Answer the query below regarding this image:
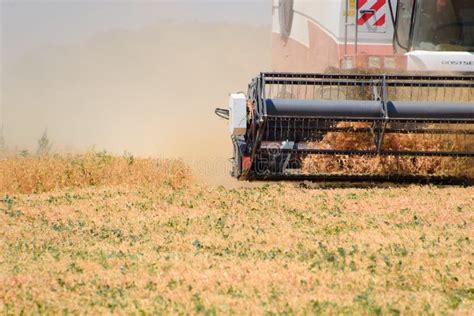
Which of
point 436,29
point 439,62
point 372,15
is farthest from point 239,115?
point 436,29

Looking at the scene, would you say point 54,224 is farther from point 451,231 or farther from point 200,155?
point 200,155

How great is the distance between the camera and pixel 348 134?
31.1 ft

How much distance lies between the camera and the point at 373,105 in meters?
9.13

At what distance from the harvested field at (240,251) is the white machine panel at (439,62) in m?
1.59

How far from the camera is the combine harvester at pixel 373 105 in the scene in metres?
9.16

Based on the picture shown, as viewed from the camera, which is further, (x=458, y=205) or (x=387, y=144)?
(x=387, y=144)

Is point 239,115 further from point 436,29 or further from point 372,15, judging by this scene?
point 436,29

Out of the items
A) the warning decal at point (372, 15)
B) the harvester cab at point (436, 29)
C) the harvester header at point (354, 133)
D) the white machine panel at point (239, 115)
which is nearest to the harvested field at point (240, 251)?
the harvester header at point (354, 133)

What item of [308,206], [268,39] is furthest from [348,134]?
[268,39]

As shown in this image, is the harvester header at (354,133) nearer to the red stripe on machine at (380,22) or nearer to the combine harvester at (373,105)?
the combine harvester at (373,105)

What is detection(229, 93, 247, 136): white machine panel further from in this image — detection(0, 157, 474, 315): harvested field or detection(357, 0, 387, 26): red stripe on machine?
detection(357, 0, 387, 26): red stripe on machine

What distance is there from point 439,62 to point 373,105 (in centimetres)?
133

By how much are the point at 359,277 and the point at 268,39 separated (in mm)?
14117

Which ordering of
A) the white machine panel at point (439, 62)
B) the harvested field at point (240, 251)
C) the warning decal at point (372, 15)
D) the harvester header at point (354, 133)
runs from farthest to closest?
the warning decal at point (372, 15) < the white machine panel at point (439, 62) < the harvester header at point (354, 133) < the harvested field at point (240, 251)
